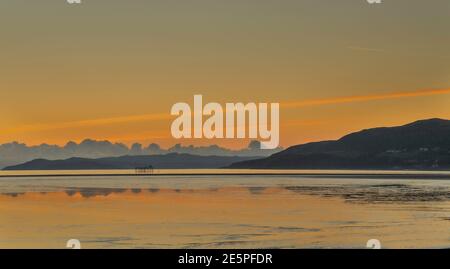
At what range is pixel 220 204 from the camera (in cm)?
4356

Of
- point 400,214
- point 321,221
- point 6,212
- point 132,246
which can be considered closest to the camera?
point 132,246

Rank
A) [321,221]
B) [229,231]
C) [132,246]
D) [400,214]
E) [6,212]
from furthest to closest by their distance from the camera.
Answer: [6,212] → [400,214] → [321,221] → [229,231] → [132,246]

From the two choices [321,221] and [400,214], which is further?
[400,214]
